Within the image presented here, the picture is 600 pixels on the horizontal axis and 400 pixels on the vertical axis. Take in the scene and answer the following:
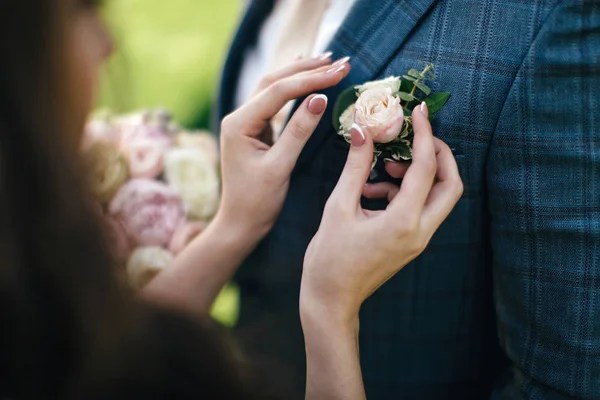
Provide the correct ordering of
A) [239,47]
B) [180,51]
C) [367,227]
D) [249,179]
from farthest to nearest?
[180,51] < [239,47] < [249,179] < [367,227]

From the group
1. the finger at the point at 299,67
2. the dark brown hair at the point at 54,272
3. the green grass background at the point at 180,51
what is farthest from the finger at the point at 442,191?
the green grass background at the point at 180,51

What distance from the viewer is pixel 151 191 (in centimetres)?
122

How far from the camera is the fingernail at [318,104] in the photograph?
0.88 metres

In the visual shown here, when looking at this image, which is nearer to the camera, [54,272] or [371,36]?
[54,272]

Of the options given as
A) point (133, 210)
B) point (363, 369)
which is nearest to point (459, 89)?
point (363, 369)

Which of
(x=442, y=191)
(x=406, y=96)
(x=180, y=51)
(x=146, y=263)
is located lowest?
(x=180, y=51)

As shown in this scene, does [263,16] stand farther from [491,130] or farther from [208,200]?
[491,130]

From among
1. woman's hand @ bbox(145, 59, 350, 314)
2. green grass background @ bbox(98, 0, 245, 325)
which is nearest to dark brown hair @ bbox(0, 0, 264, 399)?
woman's hand @ bbox(145, 59, 350, 314)

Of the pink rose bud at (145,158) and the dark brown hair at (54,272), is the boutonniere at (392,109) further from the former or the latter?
the pink rose bud at (145,158)

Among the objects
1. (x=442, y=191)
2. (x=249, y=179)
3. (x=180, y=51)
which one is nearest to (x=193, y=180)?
(x=249, y=179)

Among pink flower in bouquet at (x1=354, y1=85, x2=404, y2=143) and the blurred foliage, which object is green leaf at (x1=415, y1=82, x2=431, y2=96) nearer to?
pink flower in bouquet at (x1=354, y1=85, x2=404, y2=143)

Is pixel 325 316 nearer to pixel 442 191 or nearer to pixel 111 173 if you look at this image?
pixel 442 191

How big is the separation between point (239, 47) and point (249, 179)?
48 centimetres

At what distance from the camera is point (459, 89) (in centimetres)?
86
